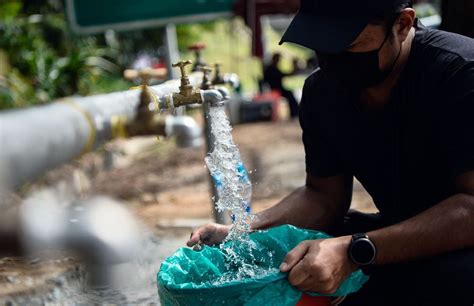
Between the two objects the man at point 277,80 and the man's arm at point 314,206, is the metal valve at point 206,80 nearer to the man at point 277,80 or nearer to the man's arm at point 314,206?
the man's arm at point 314,206

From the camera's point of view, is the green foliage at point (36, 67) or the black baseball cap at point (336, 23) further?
the green foliage at point (36, 67)

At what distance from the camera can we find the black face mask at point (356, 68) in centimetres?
234

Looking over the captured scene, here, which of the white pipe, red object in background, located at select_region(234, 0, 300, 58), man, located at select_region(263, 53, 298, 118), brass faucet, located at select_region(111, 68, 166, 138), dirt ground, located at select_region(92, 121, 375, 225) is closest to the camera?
brass faucet, located at select_region(111, 68, 166, 138)

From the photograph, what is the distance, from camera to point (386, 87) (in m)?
2.46

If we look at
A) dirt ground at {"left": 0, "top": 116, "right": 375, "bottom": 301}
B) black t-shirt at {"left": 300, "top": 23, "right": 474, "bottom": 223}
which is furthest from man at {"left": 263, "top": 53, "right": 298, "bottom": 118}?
black t-shirt at {"left": 300, "top": 23, "right": 474, "bottom": 223}

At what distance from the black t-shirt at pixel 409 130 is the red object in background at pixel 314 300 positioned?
440 mm

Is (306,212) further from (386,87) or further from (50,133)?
(50,133)

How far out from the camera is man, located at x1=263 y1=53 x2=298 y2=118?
13680 millimetres

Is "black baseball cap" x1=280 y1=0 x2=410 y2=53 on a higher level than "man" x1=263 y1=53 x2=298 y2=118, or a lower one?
higher

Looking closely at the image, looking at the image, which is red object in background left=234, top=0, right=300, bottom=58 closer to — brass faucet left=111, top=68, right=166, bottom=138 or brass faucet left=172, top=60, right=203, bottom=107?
brass faucet left=111, top=68, right=166, bottom=138

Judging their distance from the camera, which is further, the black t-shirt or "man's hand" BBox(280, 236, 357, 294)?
the black t-shirt

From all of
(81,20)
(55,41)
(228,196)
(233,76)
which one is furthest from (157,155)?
(228,196)

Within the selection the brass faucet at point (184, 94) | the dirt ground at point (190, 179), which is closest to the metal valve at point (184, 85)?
the brass faucet at point (184, 94)

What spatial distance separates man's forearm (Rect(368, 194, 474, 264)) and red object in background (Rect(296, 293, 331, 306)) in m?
0.20
